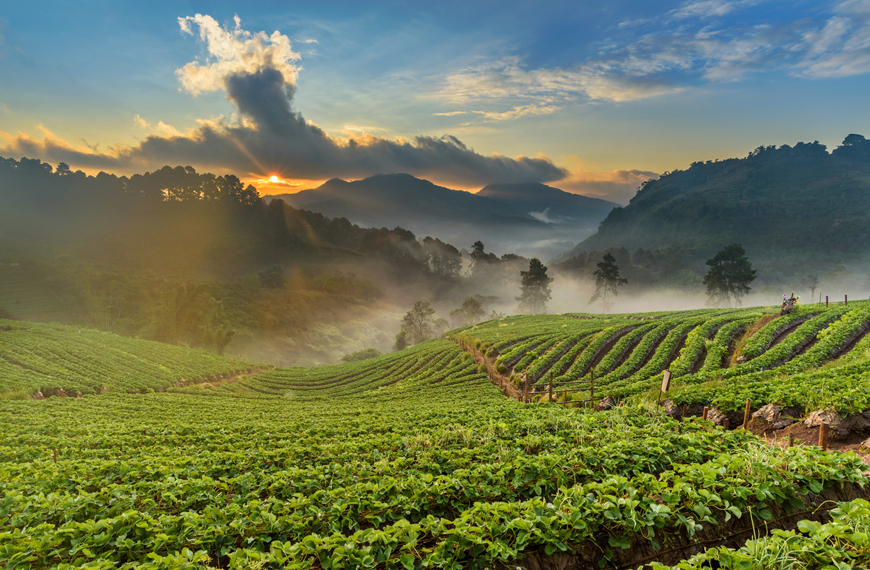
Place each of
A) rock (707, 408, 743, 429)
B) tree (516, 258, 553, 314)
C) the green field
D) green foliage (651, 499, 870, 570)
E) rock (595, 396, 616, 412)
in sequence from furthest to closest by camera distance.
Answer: tree (516, 258, 553, 314), rock (595, 396, 616, 412), rock (707, 408, 743, 429), the green field, green foliage (651, 499, 870, 570)

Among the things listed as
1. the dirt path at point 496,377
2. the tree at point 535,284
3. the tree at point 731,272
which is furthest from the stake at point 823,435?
the tree at point 535,284

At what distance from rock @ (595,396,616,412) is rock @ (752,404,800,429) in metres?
7.42

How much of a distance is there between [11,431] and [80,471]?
500 inches

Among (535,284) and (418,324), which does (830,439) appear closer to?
(418,324)

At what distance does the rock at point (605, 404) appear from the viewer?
19564 millimetres

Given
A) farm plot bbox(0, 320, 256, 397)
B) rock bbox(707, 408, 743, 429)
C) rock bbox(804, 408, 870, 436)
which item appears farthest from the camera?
farm plot bbox(0, 320, 256, 397)

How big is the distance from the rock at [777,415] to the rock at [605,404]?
742 cm

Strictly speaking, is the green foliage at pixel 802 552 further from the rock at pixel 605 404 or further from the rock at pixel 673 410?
the rock at pixel 605 404

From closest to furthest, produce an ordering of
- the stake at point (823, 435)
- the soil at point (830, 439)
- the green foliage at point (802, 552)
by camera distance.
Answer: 1. the green foliage at point (802, 552)
2. the stake at point (823, 435)
3. the soil at point (830, 439)

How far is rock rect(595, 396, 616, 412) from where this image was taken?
19564 mm

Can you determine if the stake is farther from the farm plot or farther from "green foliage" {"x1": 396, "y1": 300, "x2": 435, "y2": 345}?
"green foliage" {"x1": 396, "y1": 300, "x2": 435, "y2": 345}

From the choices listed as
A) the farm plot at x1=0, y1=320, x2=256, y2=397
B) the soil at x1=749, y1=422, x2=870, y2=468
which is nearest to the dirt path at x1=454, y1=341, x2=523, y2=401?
the soil at x1=749, y1=422, x2=870, y2=468

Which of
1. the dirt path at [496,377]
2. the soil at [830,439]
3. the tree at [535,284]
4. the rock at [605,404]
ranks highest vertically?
the tree at [535,284]

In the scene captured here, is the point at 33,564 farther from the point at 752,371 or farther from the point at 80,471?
the point at 752,371
